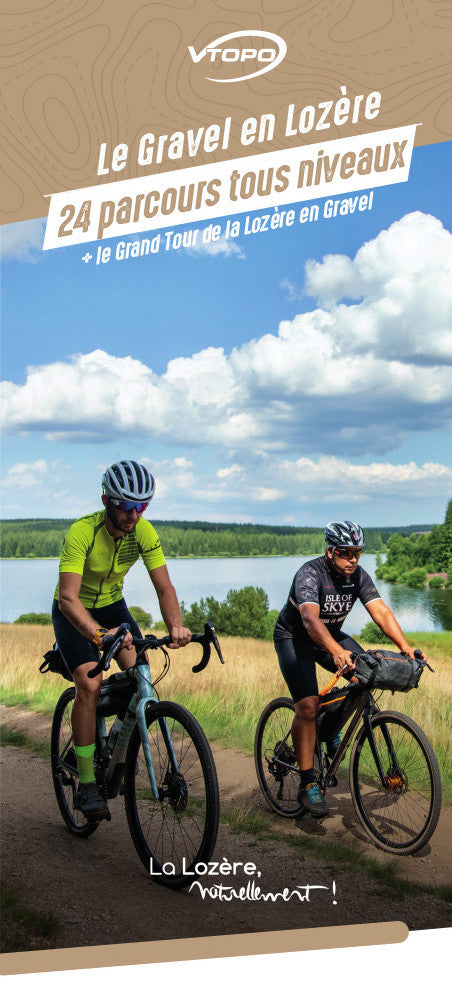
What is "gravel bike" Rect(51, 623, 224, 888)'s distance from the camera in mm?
3932

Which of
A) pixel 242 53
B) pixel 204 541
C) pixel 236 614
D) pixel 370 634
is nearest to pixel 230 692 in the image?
pixel 204 541

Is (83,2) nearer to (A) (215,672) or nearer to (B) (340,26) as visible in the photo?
(B) (340,26)

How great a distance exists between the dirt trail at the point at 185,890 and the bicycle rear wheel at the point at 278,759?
18cm

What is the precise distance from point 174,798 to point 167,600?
3.61 ft

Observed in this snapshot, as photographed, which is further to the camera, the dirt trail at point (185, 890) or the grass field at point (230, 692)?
the grass field at point (230, 692)

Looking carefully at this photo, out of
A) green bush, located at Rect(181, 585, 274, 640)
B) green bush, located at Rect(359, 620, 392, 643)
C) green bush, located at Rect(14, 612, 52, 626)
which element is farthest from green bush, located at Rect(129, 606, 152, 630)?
green bush, located at Rect(359, 620, 392, 643)

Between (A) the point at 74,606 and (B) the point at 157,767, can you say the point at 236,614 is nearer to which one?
(A) the point at 74,606

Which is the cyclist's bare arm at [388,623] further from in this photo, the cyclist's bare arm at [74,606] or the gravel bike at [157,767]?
the cyclist's bare arm at [74,606]

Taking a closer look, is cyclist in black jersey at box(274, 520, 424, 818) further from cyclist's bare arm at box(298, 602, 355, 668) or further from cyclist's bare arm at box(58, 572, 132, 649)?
cyclist's bare arm at box(58, 572, 132, 649)

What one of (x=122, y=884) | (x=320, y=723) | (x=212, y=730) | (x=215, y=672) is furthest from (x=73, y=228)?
(x=215, y=672)

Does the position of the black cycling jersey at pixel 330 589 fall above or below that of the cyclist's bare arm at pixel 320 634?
above

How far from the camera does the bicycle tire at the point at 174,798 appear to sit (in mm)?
3832

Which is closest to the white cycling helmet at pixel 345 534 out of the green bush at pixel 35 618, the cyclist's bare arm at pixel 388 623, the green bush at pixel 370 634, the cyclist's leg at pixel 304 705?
the cyclist's bare arm at pixel 388 623

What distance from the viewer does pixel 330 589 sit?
4961 millimetres
